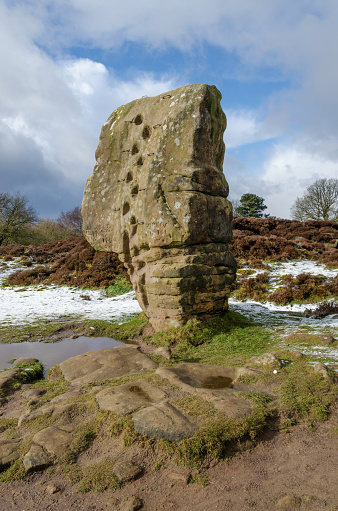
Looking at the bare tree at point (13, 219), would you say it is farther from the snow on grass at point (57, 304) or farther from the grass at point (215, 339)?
the grass at point (215, 339)

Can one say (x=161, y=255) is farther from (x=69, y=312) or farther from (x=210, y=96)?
(x=69, y=312)

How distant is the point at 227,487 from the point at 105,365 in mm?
3743

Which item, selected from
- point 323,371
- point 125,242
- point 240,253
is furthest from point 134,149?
point 240,253

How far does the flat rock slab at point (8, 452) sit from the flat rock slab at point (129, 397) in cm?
100

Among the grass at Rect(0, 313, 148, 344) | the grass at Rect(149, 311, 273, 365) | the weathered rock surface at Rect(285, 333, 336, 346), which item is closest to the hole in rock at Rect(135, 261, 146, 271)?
the grass at Rect(0, 313, 148, 344)

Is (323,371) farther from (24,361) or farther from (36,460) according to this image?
(24,361)

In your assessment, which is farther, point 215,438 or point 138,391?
point 138,391

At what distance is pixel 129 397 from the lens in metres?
4.18

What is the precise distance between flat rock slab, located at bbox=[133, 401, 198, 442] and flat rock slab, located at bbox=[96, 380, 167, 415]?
226 mm

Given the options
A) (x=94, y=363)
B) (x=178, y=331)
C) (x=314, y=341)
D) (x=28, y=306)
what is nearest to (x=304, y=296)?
(x=314, y=341)

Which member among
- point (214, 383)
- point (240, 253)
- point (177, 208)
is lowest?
point (214, 383)

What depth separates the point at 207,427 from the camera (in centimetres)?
336

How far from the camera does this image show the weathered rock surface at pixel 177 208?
310 inches

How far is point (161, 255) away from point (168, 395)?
434cm
